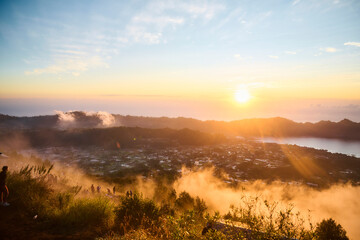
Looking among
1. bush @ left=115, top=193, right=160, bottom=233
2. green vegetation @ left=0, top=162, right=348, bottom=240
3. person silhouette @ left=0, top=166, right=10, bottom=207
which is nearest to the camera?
green vegetation @ left=0, top=162, right=348, bottom=240

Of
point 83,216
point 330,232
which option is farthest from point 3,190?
point 330,232

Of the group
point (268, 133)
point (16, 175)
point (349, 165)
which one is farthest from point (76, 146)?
point (268, 133)

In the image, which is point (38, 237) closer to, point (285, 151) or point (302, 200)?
point (302, 200)

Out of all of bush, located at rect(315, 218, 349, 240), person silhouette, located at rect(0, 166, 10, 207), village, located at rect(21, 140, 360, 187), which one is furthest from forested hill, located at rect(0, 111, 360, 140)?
person silhouette, located at rect(0, 166, 10, 207)

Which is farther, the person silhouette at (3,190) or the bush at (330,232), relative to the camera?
the bush at (330,232)

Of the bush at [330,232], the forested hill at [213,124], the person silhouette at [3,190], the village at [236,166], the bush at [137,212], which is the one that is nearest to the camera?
the person silhouette at [3,190]

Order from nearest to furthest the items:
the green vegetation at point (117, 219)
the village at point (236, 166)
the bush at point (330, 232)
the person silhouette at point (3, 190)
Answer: the green vegetation at point (117, 219) < the person silhouette at point (3, 190) < the bush at point (330, 232) < the village at point (236, 166)

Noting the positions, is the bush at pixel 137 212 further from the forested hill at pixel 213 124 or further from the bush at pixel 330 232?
the forested hill at pixel 213 124

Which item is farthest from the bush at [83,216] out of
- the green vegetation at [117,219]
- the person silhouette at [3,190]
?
the person silhouette at [3,190]

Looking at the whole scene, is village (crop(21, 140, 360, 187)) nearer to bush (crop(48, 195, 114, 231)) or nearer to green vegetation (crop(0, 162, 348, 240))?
green vegetation (crop(0, 162, 348, 240))
